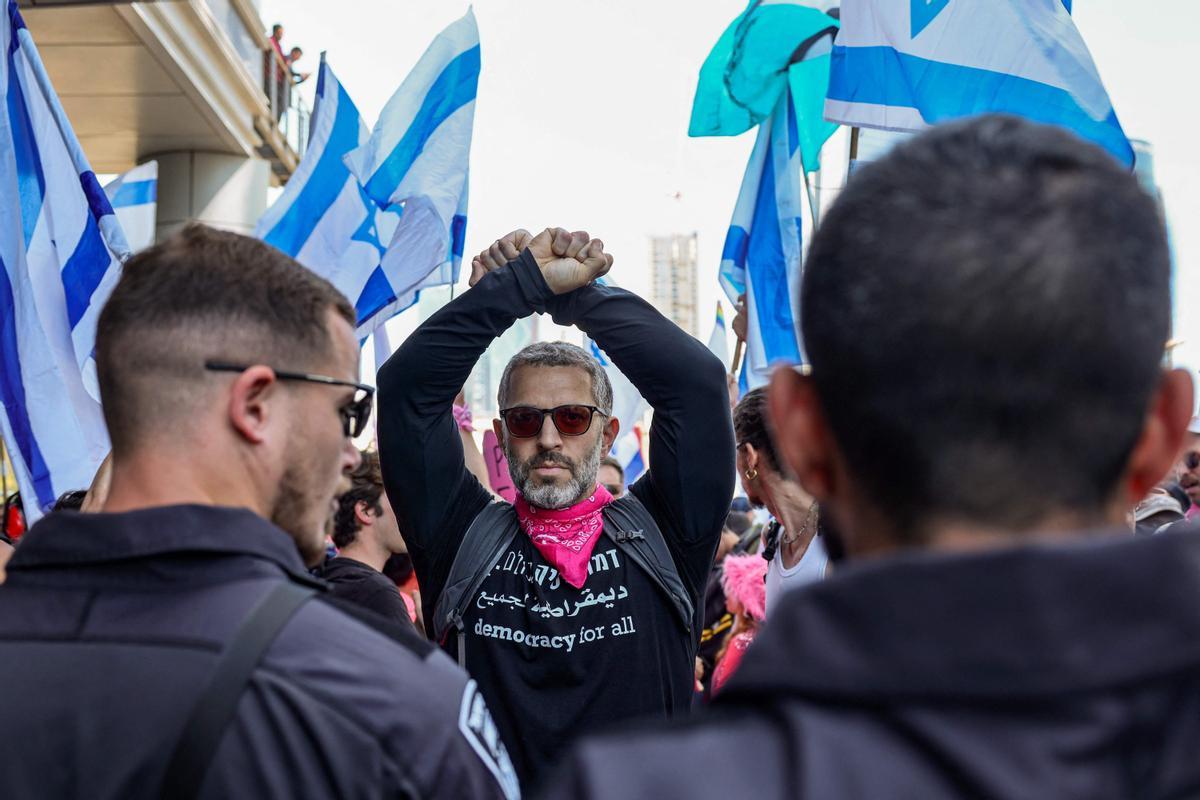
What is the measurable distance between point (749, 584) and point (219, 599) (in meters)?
3.76

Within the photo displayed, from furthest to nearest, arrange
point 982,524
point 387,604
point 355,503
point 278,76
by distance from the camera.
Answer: point 278,76 → point 355,503 → point 387,604 → point 982,524

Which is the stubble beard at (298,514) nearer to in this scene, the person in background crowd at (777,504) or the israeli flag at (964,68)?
the person in background crowd at (777,504)

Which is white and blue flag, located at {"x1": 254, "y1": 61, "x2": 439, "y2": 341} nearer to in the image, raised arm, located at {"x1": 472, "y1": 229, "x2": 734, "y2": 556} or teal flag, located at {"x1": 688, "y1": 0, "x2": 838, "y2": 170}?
teal flag, located at {"x1": 688, "y1": 0, "x2": 838, "y2": 170}

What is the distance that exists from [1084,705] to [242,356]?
4.47ft

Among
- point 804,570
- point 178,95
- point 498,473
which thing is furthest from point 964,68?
point 178,95

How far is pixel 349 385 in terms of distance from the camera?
1.99 meters

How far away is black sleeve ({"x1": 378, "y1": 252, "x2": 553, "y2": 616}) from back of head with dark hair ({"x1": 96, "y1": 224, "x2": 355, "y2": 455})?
1.24 m

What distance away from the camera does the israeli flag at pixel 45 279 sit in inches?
177

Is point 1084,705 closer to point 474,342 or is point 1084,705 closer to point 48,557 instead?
point 48,557

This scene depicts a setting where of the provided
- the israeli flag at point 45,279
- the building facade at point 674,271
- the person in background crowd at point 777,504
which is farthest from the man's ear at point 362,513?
the building facade at point 674,271

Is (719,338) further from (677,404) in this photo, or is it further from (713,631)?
(677,404)

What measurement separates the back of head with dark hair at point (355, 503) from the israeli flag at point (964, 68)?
2299mm

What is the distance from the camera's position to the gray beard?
3307mm

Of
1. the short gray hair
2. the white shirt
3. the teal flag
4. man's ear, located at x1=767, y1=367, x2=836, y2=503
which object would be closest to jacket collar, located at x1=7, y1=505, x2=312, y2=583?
man's ear, located at x1=767, y1=367, x2=836, y2=503
